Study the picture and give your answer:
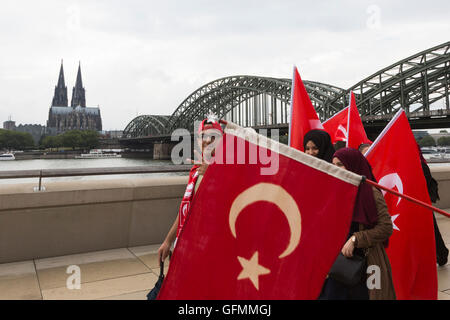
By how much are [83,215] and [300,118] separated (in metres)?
3.03

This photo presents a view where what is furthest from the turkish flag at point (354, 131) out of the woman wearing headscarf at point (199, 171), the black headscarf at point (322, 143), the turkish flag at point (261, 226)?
the turkish flag at point (261, 226)

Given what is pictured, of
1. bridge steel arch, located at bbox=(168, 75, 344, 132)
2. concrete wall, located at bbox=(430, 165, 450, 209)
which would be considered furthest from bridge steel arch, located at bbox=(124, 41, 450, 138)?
concrete wall, located at bbox=(430, 165, 450, 209)

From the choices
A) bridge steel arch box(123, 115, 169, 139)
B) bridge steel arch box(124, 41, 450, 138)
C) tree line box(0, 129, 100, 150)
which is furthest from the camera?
bridge steel arch box(123, 115, 169, 139)

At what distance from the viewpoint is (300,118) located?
4.25m

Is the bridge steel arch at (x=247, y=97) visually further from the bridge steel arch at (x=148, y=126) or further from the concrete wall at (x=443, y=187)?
the concrete wall at (x=443, y=187)

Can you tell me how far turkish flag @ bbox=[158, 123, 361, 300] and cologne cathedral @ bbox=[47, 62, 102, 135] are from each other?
152 meters

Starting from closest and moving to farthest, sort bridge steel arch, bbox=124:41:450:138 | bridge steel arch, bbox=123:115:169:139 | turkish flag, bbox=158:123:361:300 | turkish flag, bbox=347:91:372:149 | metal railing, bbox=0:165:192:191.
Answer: turkish flag, bbox=158:123:361:300, metal railing, bbox=0:165:192:191, turkish flag, bbox=347:91:372:149, bridge steel arch, bbox=124:41:450:138, bridge steel arch, bbox=123:115:169:139

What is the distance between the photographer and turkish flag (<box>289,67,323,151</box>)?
413 cm

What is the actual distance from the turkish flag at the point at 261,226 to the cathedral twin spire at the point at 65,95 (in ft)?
539

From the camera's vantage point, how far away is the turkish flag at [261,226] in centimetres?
158

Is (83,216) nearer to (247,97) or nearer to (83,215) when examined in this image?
(83,215)

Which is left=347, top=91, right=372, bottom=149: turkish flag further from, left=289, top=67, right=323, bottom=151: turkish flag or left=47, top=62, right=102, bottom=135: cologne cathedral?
left=47, top=62, right=102, bottom=135: cologne cathedral
